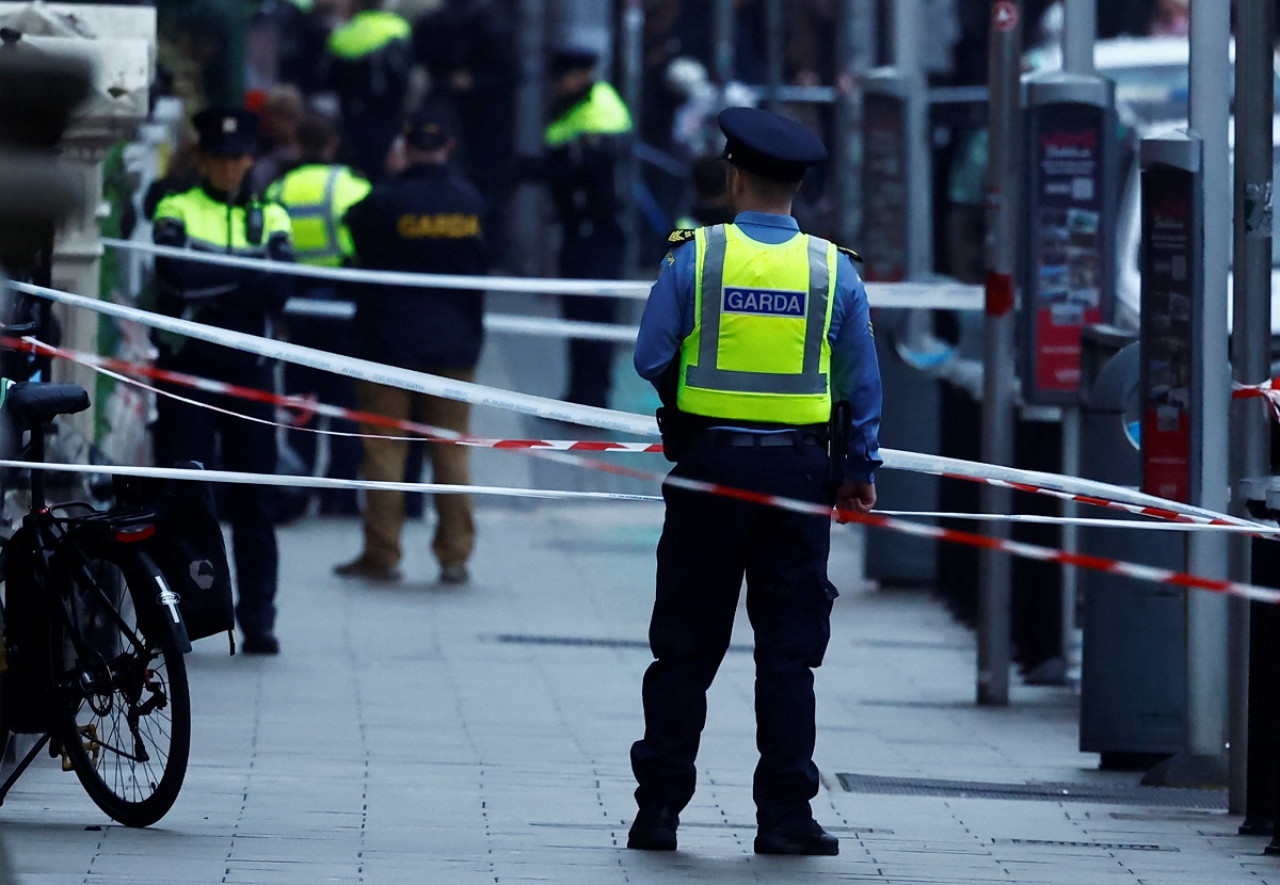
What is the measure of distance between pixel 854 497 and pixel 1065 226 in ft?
11.4

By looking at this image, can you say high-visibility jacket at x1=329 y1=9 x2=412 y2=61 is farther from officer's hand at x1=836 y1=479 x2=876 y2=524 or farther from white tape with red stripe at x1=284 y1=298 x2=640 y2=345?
officer's hand at x1=836 y1=479 x2=876 y2=524

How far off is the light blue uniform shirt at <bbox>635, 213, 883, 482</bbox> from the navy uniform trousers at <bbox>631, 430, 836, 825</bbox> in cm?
13

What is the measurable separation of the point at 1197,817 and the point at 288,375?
6.99 meters

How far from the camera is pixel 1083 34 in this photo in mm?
10094

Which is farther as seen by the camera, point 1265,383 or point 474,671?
point 474,671

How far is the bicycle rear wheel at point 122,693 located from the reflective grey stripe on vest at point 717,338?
55.0 inches

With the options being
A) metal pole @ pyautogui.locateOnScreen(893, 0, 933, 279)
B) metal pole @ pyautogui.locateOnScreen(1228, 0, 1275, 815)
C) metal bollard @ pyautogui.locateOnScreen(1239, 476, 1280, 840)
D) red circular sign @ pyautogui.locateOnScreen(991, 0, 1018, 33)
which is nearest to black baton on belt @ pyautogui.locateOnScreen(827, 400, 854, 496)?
metal bollard @ pyautogui.locateOnScreen(1239, 476, 1280, 840)

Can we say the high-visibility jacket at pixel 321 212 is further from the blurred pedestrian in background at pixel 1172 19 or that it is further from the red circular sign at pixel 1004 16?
the blurred pedestrian in background at pixel 1172 19

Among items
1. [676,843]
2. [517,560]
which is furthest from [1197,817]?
[517,560]

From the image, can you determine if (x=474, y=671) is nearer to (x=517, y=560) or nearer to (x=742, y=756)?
(x=742, y=756)

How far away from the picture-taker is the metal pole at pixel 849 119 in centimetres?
1878

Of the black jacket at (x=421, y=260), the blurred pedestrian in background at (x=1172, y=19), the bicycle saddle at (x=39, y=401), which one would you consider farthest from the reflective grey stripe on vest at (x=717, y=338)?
the blurred pedestrian in background at (x=1172, y=19)

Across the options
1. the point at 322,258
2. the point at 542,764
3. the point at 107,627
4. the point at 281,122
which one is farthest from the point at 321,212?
the point at 107,627

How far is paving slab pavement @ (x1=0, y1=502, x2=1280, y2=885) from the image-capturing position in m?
6.47
